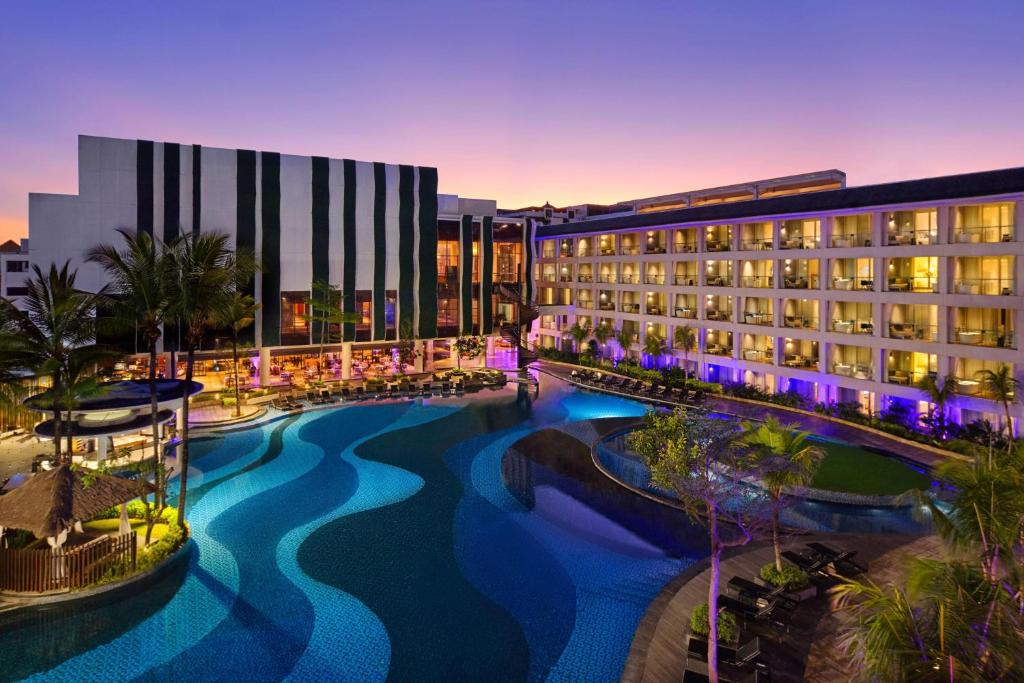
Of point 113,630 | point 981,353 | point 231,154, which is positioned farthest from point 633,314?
point 113,630

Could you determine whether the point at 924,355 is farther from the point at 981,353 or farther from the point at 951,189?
the point at 951,189

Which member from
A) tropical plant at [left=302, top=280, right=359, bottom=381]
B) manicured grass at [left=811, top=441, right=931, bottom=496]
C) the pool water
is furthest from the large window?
manicured grass at [left=811, top=441, right=931, bottom=496]

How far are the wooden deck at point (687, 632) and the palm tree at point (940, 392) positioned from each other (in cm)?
1338

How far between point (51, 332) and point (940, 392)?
107 feet

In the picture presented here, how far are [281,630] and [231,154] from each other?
31974mm

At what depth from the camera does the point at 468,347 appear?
47.4 meters

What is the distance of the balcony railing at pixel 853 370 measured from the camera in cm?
3192

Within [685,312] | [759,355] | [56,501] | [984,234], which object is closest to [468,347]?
[685,312]

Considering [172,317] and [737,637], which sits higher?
[172,317]

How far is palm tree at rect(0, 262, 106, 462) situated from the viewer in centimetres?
1795

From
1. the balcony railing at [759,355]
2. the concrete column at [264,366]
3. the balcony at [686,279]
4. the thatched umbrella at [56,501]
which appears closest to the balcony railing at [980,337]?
the balcony railing at [759,355]

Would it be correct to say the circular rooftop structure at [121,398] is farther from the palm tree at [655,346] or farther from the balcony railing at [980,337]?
the balcony railing at [980,337]

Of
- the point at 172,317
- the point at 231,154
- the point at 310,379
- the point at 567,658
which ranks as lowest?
the point at 567,658

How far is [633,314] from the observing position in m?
48.1
